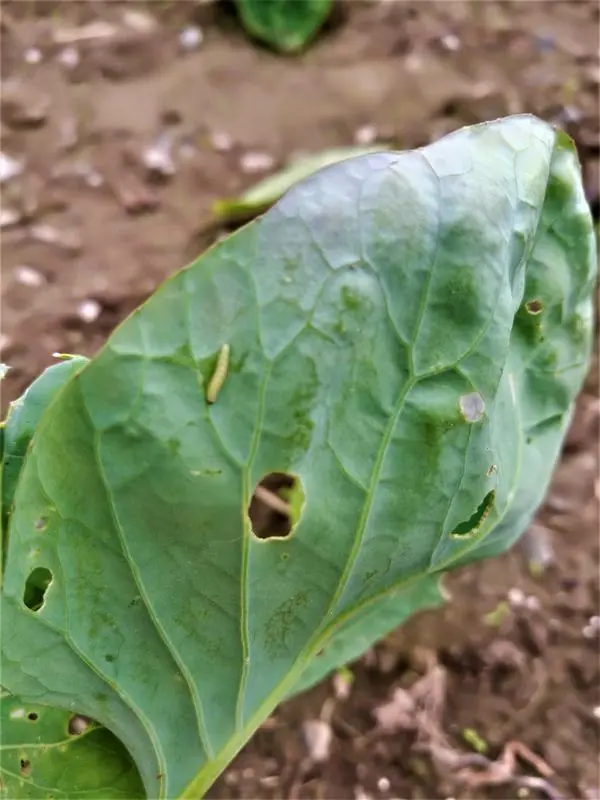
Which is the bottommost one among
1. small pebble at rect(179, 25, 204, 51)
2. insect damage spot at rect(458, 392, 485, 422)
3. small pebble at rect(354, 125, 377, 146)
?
small pebble at rect(354, 125, 377, 146)

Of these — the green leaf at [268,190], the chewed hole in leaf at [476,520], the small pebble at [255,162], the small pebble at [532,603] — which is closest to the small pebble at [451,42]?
the green leaf at [268,190]

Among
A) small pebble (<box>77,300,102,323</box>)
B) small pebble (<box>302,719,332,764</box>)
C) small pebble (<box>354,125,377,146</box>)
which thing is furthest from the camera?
small pebble (<box>354,125,377,146</box>)

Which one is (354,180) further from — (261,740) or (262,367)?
(261,740)

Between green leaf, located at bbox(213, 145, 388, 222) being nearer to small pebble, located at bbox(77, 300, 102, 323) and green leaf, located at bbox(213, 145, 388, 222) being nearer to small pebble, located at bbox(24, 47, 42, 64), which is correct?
small pebble, located at bbox(77, 300, 102, 323)

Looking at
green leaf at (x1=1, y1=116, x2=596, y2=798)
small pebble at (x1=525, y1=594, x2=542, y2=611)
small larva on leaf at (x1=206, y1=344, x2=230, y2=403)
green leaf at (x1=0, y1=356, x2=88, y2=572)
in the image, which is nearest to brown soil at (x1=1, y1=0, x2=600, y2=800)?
small pebble at (x1=525, y1=594, x2=542, y2=611)

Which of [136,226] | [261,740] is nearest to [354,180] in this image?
[261,740]

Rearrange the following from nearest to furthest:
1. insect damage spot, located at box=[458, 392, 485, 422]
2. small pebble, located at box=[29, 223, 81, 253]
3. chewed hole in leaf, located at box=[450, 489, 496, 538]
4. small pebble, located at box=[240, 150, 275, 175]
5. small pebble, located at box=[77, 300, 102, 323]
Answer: insect damage spot, located at box=[458, 392, 485, 422] < chewed hole in leaf, located at box=[450, 489, 496, 538] < small pebble, located at box=[77, 300, 102, 323] < small pebble, located at box=[29, 223, 81, 253] < small pebble, located at box=[240, 150, 275, 175]

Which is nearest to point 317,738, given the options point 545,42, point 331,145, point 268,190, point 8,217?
point 268,190
